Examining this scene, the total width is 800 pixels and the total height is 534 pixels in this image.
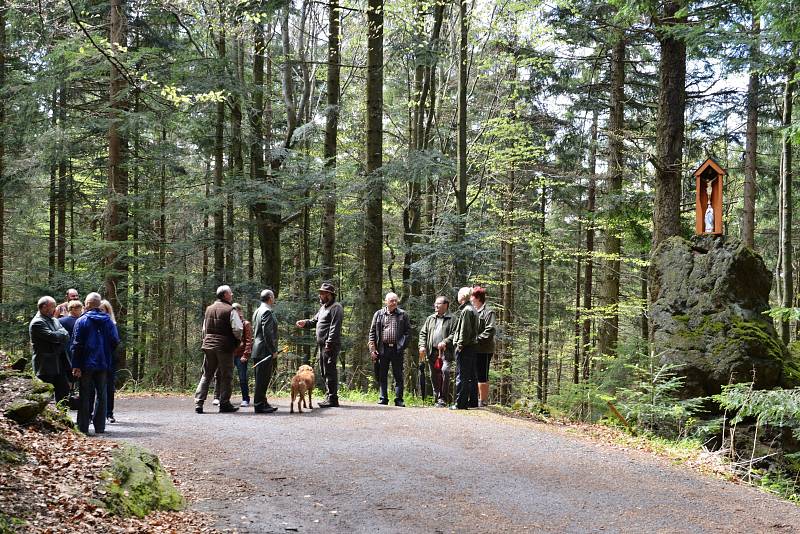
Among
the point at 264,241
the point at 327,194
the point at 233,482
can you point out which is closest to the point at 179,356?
the point at 264,241

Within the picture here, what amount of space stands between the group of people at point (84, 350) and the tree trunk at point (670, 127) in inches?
386

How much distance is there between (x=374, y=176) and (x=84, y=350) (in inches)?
288

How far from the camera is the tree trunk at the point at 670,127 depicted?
11797 mm

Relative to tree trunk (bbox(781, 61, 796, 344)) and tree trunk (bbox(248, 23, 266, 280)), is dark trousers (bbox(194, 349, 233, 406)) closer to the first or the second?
tree trunk (bbox(248, 23, 266, 280))

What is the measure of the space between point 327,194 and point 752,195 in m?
11.9

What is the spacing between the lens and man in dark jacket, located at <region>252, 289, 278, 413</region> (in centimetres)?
1085

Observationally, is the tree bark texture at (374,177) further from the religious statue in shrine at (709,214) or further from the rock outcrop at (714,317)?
the religious statue in shrine at (709,214)

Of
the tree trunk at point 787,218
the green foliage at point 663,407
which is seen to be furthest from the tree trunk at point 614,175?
the green foliage at point 663,407

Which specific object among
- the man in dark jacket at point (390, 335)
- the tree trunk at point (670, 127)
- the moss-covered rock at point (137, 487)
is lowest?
the moss-covered rock at point (137, 487)

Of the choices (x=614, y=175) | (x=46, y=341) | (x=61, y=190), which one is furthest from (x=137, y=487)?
(x=61, y=190)

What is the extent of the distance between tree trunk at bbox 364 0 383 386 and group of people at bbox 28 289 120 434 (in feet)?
19.3

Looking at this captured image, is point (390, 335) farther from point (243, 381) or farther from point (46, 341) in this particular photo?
point (46, 341)

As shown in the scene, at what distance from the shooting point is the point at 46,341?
9227 millimetres

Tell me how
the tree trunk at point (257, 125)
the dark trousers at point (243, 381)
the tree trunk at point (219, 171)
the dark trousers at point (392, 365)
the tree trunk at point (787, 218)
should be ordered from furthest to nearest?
the tree trunk at point (219, 171) < the tree trunk at point (257, 125) < the tree trunk at point (787, 218) < the dark trousers at point (243, 381) < the dark trousers at point (392, 365)
